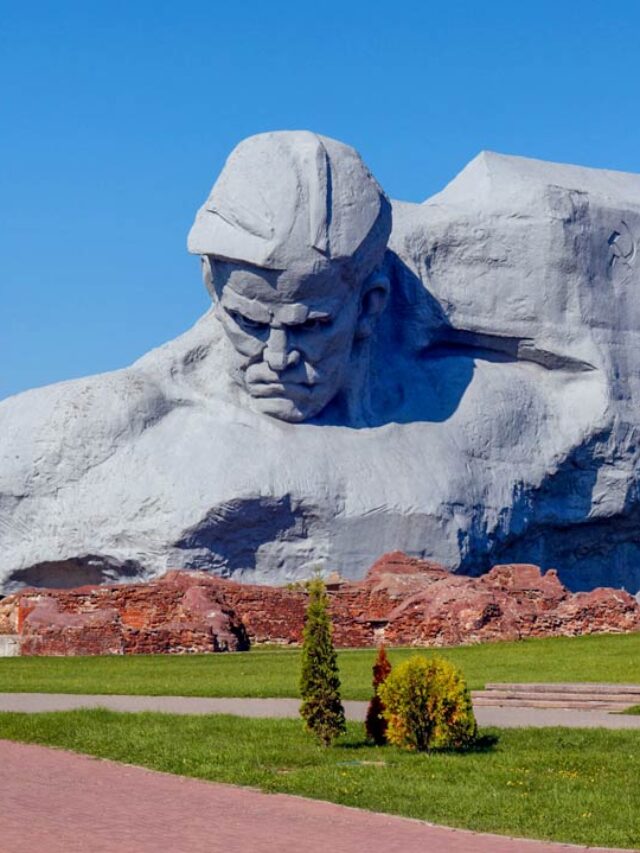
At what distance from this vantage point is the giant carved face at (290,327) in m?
28.6

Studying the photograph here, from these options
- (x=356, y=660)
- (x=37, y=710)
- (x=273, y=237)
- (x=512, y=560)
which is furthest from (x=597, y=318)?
(x=37, y=710)

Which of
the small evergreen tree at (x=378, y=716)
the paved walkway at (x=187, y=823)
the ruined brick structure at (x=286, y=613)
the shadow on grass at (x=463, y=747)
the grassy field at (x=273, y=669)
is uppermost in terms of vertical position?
the ruined brick structure at (x=286, y=613)

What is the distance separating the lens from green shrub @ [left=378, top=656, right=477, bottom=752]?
40.4 feet

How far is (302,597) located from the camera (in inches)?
1064

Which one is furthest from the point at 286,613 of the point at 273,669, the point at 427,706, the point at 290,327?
the point at 427,706

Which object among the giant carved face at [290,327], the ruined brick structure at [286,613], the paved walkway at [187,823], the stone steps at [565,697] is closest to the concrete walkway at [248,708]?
the stone steps at [565,697]

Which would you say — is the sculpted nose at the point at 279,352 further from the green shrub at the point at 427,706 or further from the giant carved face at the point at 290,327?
the green shrub at the point at 427,706

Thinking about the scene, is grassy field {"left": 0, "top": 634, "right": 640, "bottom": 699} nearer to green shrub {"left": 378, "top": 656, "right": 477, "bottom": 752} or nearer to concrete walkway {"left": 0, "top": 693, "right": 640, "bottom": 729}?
concrete walkway {"left": 0, "top": 693, "right": 640, "bottom": 729}

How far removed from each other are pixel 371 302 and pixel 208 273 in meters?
2.91

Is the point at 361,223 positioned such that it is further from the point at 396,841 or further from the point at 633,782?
the point at 396,841

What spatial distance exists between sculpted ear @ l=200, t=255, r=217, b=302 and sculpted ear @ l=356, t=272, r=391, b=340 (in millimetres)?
2543

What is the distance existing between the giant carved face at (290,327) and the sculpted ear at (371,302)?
17 mm

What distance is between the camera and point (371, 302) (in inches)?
1194

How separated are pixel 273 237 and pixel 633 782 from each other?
1833 centimetres
